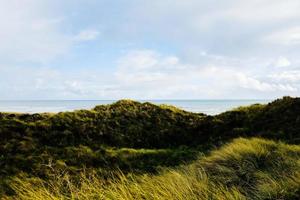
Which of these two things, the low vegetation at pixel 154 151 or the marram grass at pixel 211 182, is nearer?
the marram grass at pixel 211 182

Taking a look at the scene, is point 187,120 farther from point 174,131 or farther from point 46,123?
point 46,123

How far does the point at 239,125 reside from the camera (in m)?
18.0

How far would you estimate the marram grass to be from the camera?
23.6 ft

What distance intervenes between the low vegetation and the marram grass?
3 centimetres

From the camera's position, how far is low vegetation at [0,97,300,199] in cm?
845

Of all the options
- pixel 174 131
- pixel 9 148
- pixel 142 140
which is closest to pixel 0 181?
pixel 9 148

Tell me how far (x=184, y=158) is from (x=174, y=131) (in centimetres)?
408

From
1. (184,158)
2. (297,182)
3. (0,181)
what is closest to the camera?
(297,182)

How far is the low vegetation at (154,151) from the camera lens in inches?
333

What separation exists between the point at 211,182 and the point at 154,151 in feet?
20.4

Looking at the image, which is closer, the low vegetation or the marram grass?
the marram grass

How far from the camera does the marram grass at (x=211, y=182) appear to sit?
7191mm

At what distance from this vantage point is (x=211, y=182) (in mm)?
8383

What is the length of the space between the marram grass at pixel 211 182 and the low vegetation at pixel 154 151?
0.03 metres
